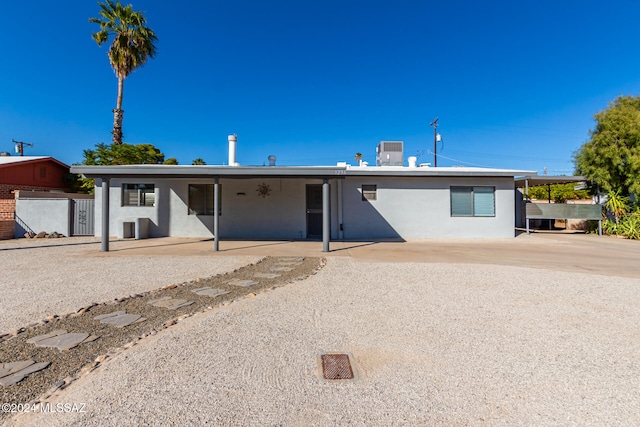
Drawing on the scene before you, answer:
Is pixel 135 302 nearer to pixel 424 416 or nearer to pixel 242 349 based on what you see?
pixel 242 349

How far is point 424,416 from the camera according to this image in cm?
184

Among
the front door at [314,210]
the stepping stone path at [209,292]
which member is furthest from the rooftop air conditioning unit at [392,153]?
the stepping stone path at [209,292]

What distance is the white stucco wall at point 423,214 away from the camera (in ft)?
37.9

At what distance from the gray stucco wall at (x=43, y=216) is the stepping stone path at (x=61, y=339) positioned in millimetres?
11328

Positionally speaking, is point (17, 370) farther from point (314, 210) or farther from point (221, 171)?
point (314, 210)

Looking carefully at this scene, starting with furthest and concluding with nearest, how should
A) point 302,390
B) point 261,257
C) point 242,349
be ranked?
point 261,257
point 242,349
point 302,390

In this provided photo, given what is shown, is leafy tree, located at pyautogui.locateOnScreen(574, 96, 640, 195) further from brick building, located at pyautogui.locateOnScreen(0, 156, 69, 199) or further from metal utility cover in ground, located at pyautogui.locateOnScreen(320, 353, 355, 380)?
brick building, located at pyautogui.locateOnScreen(0, 156, 69, 199)

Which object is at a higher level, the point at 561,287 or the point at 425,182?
Result: the point at 425,182

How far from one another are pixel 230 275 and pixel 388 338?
3.60 metres

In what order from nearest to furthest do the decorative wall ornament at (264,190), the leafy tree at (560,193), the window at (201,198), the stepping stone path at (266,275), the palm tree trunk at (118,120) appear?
the stepping stone path at (266,275), the decorative wall ornament at (264,190), the window at (201,198), the palm tree trunk at (118,120), the leafy tree at (560,193)

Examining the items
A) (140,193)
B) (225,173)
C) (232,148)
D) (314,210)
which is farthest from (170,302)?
(232,148)

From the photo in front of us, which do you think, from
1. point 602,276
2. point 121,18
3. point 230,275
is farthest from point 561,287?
point 121,18

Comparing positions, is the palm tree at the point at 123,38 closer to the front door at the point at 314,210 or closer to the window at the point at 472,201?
the front door at the point at 314,210

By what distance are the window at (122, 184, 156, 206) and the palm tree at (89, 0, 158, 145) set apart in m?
9.62
